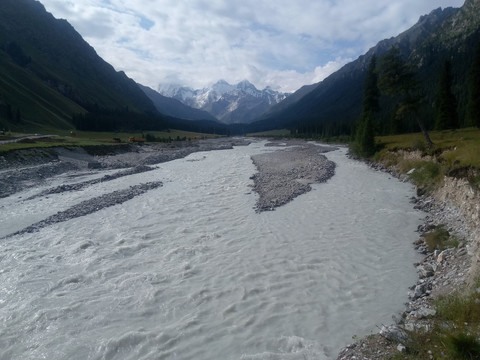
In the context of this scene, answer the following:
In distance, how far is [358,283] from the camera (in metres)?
10.8

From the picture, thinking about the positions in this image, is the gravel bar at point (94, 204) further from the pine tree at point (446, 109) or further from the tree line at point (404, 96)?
the pine tree at point (446, 109)

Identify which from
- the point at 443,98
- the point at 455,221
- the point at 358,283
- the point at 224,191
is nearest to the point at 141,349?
the point at 358,283

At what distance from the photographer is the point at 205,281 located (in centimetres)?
1148

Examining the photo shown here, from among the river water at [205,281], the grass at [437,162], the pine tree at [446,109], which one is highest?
the pine tree at [446,109]

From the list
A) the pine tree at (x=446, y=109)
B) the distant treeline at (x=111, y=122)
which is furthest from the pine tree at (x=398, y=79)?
the distant treeline at (x=111, y=122)

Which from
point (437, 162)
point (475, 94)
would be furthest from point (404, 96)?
point (437, 162)

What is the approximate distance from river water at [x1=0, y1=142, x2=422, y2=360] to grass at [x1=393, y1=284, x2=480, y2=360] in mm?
1694

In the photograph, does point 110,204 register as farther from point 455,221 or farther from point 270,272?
point 455,221

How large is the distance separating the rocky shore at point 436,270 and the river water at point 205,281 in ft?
1.61

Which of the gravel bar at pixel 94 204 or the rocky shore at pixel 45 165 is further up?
the rocky shore at pixel 45 165

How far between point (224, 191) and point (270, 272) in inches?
633

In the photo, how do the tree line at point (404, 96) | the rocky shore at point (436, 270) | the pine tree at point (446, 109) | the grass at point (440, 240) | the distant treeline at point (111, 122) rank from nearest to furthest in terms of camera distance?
1. the rocky shore at point (436, 270)
2. the grass at point (440, 240)
3. the tree line at point (404, 96)
4. the pine tree at point (446, 109)
5. the distant treeline at point (111, 122)

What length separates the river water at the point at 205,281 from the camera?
8.32 m

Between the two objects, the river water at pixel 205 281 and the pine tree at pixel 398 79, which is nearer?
the river water at pixel 205 281
